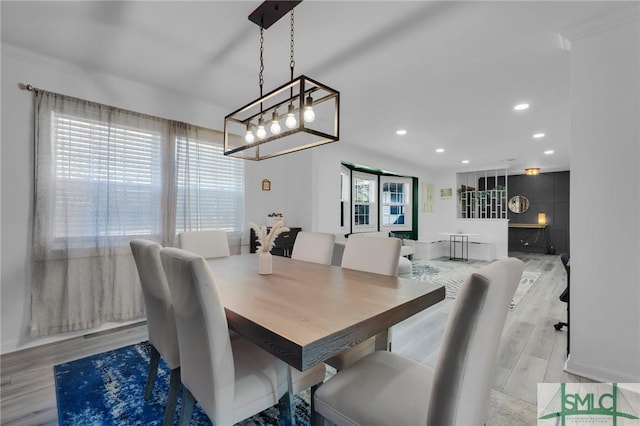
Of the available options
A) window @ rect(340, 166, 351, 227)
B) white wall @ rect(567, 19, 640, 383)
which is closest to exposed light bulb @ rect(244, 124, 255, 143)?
white wall @ rect(567, 19, 640, 383)

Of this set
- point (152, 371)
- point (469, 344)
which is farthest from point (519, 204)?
point (152, 371)

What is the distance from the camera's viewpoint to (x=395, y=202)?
764 cm

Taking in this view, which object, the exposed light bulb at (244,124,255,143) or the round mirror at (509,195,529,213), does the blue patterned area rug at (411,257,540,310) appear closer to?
the round mirror at (509,195,529,213)

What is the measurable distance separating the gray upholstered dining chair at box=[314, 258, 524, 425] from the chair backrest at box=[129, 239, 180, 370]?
0.85 metres

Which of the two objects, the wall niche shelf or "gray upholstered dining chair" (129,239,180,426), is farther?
the wall niche shelf

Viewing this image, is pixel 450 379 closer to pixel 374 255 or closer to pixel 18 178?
pixel 374 255

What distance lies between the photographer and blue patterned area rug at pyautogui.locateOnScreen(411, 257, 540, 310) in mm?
4449

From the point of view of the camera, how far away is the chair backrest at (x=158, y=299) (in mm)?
1501

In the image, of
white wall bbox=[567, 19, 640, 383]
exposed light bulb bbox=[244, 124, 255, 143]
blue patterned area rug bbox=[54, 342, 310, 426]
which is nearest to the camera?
blue patterned area rug bbox=[54, 342, 310, 426]

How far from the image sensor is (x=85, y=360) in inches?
90.0

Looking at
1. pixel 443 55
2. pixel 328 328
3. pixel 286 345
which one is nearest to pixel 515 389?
pixel 328 328

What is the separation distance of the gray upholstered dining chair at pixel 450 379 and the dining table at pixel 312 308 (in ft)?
0.64

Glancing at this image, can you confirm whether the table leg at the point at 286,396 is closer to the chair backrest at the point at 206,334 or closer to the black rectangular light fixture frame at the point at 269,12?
the chair backrest at the point at 206,334

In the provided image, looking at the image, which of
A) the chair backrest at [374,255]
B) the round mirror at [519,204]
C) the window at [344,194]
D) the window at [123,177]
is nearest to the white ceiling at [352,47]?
the window at [123,177]
